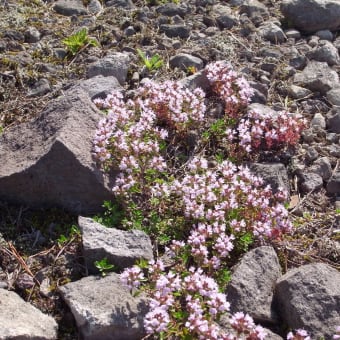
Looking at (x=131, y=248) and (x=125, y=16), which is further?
(x=125, y=16)

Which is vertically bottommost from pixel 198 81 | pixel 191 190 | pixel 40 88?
pixel 40 88

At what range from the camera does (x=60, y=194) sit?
20.7 ft

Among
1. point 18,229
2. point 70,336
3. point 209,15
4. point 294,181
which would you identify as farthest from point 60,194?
point 209,15

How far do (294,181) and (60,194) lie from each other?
2.75 meters

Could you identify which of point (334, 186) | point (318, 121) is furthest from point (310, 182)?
point (318, 121)

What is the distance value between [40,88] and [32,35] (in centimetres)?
129

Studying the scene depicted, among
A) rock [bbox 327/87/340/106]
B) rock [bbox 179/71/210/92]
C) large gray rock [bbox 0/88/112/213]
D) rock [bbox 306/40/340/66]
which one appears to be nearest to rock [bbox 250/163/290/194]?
rock [bbox 179/71/210/92]

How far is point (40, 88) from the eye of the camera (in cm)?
779

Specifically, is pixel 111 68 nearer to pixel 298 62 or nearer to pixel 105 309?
pixel 298 62

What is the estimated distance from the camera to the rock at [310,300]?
536 centimetres

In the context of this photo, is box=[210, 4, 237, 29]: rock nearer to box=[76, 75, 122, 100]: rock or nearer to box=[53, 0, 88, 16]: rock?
box=[53, 0, 88, 16]: rock

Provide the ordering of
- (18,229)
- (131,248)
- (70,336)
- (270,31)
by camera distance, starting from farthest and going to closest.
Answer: (270,31)
(18,229)
(131,248)
(70,336)

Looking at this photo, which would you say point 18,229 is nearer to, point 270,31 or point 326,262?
point 326,262

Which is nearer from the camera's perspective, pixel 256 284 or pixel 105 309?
pixel 105 309
